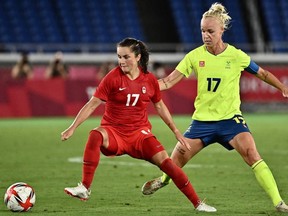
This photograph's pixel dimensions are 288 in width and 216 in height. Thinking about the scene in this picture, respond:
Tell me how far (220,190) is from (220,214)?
225cm

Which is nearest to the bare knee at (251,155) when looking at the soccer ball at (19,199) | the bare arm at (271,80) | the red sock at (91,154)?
the bare arm at (271,80)

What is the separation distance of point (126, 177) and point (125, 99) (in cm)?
376

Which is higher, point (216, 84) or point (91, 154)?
point (216, 84)

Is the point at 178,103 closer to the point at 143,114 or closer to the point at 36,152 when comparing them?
the point at 36,152

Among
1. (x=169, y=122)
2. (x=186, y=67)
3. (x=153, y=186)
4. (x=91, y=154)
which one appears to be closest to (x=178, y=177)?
(x=169, y=122)

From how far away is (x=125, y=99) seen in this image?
31.1 feet

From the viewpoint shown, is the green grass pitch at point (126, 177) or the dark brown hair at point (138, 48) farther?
the green grass pitch at point (126, 177)

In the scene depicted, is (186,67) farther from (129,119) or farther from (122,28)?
(122,28)

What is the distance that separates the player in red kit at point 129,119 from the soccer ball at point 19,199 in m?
0.51

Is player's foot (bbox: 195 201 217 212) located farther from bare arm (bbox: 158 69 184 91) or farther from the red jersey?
bare arm (bbox: 158 69 184 91)

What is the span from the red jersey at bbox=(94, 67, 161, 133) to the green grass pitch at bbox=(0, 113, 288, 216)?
2.91 ft

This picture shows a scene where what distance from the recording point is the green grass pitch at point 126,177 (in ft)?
32.0

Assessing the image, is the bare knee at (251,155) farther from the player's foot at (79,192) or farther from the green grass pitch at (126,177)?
the player's foot at (79,192)

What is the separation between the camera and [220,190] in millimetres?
11484
